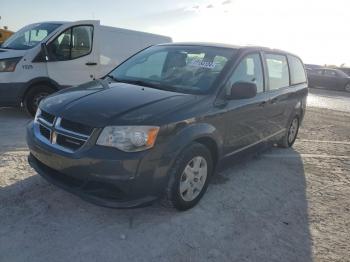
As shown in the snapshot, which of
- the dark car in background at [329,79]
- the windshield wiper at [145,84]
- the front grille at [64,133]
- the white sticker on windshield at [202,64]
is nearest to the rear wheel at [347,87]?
the dark car in background at [329,79]

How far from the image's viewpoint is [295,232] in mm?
3750

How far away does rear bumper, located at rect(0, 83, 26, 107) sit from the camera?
23.9 ft

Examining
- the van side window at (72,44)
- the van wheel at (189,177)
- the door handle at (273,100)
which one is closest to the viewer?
the van wheel at (189,177)

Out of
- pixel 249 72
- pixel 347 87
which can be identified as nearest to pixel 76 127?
pixel 249 72

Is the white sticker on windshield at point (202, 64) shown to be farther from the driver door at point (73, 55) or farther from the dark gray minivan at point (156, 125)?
the driver door at point (73, 55)

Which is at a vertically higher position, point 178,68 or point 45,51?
point 178,68

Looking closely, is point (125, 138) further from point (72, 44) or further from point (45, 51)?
point (72, 44)

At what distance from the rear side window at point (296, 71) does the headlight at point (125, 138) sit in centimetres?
391

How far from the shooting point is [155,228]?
3580 millimetres

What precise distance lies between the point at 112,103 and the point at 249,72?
6.52ft

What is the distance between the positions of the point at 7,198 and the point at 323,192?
12.5 feet

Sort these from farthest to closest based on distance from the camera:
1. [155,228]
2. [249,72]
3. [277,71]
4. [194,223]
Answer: [277,71]
[249,72]
[194,223]
[155,228]

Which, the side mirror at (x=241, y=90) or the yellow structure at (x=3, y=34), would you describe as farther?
the yellow structure at (x=3, y=34)

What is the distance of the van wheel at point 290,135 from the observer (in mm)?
6576
